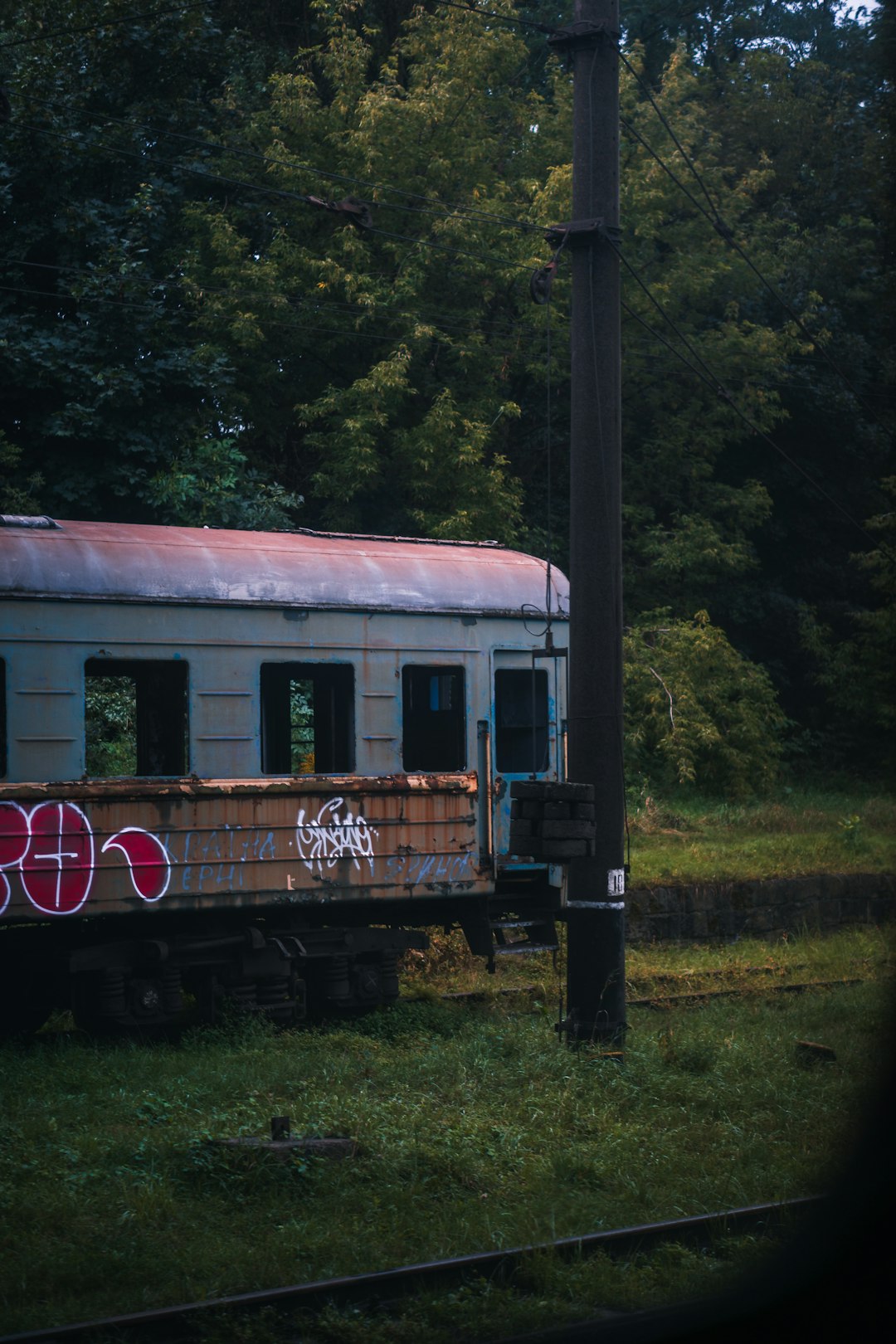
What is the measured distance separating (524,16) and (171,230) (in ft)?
36.1

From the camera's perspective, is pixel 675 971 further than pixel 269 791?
Yes

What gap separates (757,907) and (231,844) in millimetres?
8323

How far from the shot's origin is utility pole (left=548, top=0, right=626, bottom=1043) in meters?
9.64

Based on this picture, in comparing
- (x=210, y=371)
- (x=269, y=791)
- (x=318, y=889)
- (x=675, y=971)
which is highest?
(x=210, y=371)

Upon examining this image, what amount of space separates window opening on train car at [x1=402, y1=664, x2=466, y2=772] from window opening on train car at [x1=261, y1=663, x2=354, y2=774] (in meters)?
0.62

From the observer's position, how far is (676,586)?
1076 inches

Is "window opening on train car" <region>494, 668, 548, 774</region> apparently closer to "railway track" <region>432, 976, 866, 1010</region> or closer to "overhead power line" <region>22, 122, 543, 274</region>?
"railway track" <region>432, 976, 866, 1010</region>

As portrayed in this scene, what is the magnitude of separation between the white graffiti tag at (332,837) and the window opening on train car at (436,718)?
2.89 feet

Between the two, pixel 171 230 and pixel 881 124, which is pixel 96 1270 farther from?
pixel 881 124

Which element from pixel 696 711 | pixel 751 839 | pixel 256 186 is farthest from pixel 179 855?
pixel 696 711

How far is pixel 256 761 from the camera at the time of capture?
35.1 feet

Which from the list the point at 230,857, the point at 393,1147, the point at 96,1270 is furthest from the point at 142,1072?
the point at 96,1270

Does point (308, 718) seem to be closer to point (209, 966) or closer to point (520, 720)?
point (520, 720)

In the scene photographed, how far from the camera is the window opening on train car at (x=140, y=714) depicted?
1054 centimetres
